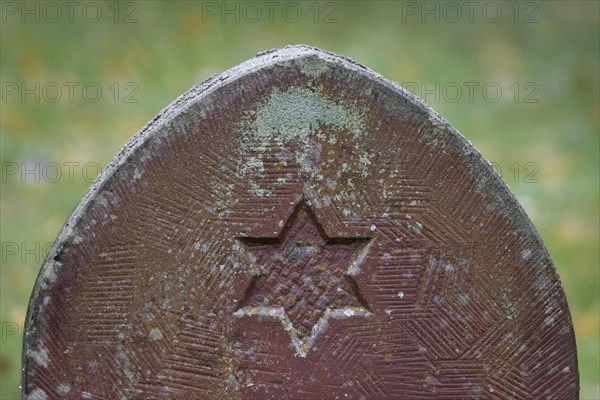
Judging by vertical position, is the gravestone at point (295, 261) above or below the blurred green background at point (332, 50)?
below

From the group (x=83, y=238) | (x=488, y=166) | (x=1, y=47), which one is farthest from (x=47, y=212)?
(x=488, y=166)

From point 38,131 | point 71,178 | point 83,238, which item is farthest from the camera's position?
point 38,131

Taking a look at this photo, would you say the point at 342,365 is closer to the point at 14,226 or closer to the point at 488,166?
the point at 488,166

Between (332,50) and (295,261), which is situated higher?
(332,50)

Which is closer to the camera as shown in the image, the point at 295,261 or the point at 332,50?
the point at 295,261

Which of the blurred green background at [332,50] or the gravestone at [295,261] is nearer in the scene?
the gravestone at [295,261]
